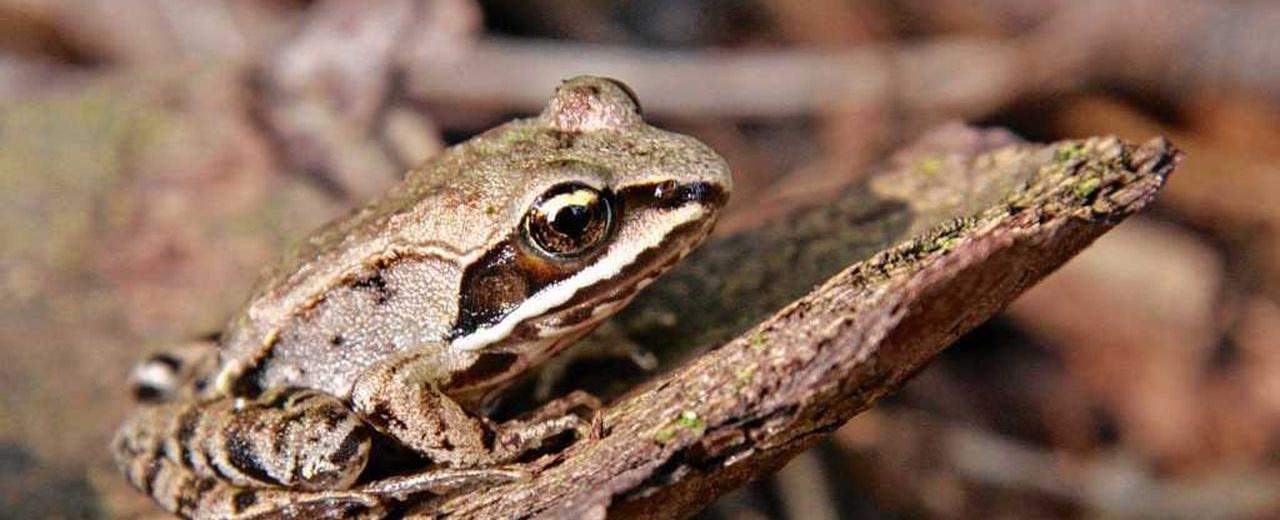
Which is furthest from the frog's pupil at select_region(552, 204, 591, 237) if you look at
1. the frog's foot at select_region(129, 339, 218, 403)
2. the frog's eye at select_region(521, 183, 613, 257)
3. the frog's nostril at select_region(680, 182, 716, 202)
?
the frog's foot at select_region(129, 339, 218, 403)

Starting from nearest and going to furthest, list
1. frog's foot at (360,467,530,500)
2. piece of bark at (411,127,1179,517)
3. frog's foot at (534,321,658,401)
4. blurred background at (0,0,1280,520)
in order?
1. piece of bark at (411,127,1179,517)
2. frog's foot at (360,467,530,500)
3. frog's foot at (534,321,658,401)
4. blurred background at (0,0,1280,520)

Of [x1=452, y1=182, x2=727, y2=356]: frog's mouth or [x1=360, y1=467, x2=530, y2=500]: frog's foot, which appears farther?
[x1=452, y1=182, x2=727, y2=356]: frog's mouth

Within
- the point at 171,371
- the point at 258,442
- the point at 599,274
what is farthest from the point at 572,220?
the point at 171,371

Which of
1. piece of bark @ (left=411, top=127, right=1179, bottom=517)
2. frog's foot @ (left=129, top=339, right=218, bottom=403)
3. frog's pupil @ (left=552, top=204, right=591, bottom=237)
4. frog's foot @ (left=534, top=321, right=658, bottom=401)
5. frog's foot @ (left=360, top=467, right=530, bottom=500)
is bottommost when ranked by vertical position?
piece of bark @ (left=411, top=127, right=1179, bottom=517)

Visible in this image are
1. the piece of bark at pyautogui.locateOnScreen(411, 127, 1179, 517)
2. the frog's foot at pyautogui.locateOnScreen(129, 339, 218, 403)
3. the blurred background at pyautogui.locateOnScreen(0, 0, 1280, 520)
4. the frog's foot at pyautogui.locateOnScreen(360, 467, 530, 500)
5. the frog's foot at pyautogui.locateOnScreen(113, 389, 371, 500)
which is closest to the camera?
the piece of bark at pyautogui.locateOnScreen(411, 127, 1179, 517)

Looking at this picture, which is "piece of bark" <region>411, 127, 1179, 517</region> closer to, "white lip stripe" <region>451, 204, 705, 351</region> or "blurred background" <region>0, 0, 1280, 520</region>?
"white lip stripe" <region>451, 204, 705, 351</region>

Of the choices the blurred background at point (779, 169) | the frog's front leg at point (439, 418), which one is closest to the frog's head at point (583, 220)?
the frog's front leg at point (439, 418)
